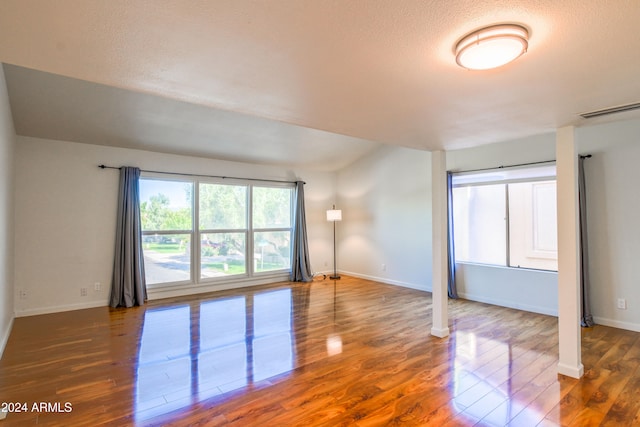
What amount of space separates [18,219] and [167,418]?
12.6ft

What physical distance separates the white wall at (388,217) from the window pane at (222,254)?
7.92 feet

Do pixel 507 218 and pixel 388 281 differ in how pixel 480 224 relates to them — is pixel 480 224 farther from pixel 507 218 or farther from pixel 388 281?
pixel 388 281

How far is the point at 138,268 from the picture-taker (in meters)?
4.94

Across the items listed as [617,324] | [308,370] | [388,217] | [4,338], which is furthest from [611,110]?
[4,338]

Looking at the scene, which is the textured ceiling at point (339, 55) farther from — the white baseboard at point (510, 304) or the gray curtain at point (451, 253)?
the white baseboard at point (510, 304)

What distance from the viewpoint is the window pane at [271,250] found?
6531 millimetres

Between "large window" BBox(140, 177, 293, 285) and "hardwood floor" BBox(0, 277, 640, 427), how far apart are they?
46.1 inches

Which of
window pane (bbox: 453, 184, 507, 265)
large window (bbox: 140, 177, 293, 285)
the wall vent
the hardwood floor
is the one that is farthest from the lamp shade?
the wall vent

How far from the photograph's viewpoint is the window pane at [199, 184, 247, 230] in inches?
233

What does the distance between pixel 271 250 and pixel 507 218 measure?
14.3ft

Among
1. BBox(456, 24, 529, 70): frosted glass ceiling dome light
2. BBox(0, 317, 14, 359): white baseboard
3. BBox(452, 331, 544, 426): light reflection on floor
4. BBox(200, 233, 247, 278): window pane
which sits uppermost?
BBox(456, 24, 529, 70): frosted glass ceiling dome light

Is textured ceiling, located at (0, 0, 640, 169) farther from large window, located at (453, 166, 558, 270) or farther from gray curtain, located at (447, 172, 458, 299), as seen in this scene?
gray curtain, located at (447, 172, 458, 299)

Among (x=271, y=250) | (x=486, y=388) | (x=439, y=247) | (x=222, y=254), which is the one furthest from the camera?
(x=271, y=250)

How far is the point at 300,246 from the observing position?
6.79m
